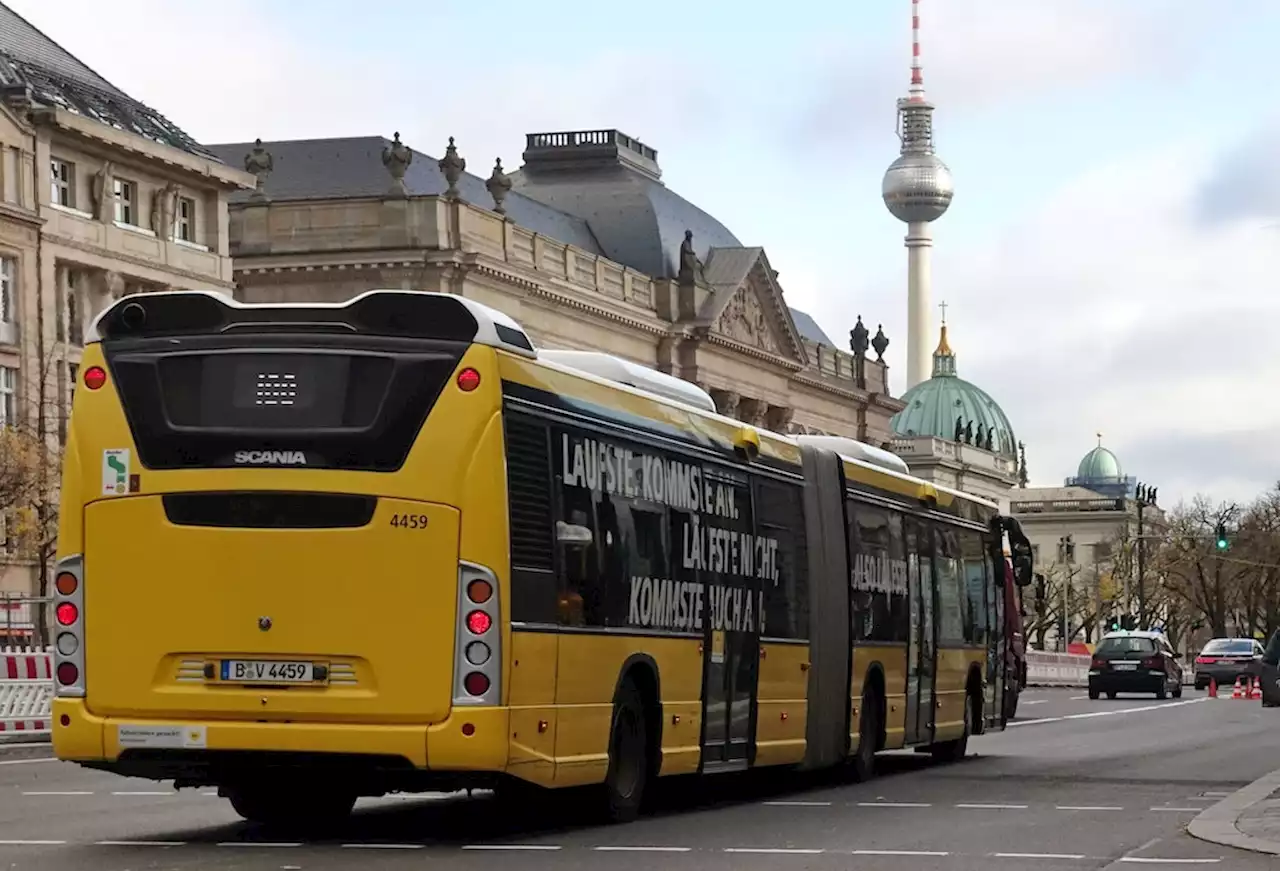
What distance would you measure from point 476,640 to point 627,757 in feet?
8.62

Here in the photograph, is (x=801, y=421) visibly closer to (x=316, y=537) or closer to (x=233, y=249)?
(x=233, y=249)

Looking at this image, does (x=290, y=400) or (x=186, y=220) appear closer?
(x=290, y=400)

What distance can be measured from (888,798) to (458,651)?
6405 millimetres

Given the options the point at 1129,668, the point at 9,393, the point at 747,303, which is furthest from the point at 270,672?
the point at 747,303

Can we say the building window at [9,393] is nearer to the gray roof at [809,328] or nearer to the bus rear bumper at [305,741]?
the bus rear bumper at [305,741]

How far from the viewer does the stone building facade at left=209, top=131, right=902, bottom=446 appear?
82062 millimetres

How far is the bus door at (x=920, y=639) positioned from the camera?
939 inches

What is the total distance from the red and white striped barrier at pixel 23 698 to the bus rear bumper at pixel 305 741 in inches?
714

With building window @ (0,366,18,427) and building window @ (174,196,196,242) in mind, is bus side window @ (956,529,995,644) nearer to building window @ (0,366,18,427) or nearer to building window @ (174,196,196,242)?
building window @ (0,366,18,427)

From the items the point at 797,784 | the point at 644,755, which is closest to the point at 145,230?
the point at 797,784

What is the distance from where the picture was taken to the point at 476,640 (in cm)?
1448

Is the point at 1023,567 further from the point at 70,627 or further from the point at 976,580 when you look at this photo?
the point at 70,627

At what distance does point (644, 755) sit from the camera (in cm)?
1709

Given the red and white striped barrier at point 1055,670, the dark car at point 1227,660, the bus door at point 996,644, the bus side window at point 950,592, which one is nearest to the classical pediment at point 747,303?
the red and white striped barrier at point 1055,670
